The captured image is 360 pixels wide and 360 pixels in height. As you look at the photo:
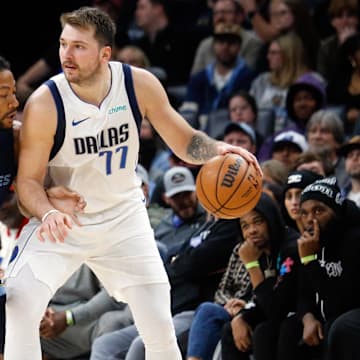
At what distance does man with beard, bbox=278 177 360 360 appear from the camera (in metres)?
6.14

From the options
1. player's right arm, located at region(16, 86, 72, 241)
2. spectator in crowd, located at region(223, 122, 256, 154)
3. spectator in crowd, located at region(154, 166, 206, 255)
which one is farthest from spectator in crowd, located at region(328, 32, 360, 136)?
player's right arm, located at region(16, 86, 72, 241)

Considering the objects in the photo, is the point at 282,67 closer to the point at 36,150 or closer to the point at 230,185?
the point at 230,185

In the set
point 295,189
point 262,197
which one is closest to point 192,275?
point 262,197

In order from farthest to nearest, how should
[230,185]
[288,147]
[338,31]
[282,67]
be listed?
[338,31]
[282,67]
[288,147]
[230,185]

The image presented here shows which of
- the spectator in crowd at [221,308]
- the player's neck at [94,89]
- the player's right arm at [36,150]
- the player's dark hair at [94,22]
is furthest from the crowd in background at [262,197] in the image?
the player's dark hair at [94,22]

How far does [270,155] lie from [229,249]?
5.73 feet

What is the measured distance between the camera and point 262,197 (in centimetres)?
691

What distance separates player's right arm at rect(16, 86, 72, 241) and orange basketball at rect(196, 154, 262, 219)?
96cm

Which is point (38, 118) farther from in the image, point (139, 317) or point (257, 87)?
point (257, 87)

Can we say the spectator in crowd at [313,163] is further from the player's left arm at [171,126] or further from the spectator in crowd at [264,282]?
the player's left arm at [171,126]

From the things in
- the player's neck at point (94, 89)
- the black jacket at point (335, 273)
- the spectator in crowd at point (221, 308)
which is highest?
the player's neck at point (94, 89)

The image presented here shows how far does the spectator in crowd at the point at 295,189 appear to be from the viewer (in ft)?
22.8

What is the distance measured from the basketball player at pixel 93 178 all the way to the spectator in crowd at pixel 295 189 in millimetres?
1259

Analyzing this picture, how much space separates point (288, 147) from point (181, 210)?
1.11 m
